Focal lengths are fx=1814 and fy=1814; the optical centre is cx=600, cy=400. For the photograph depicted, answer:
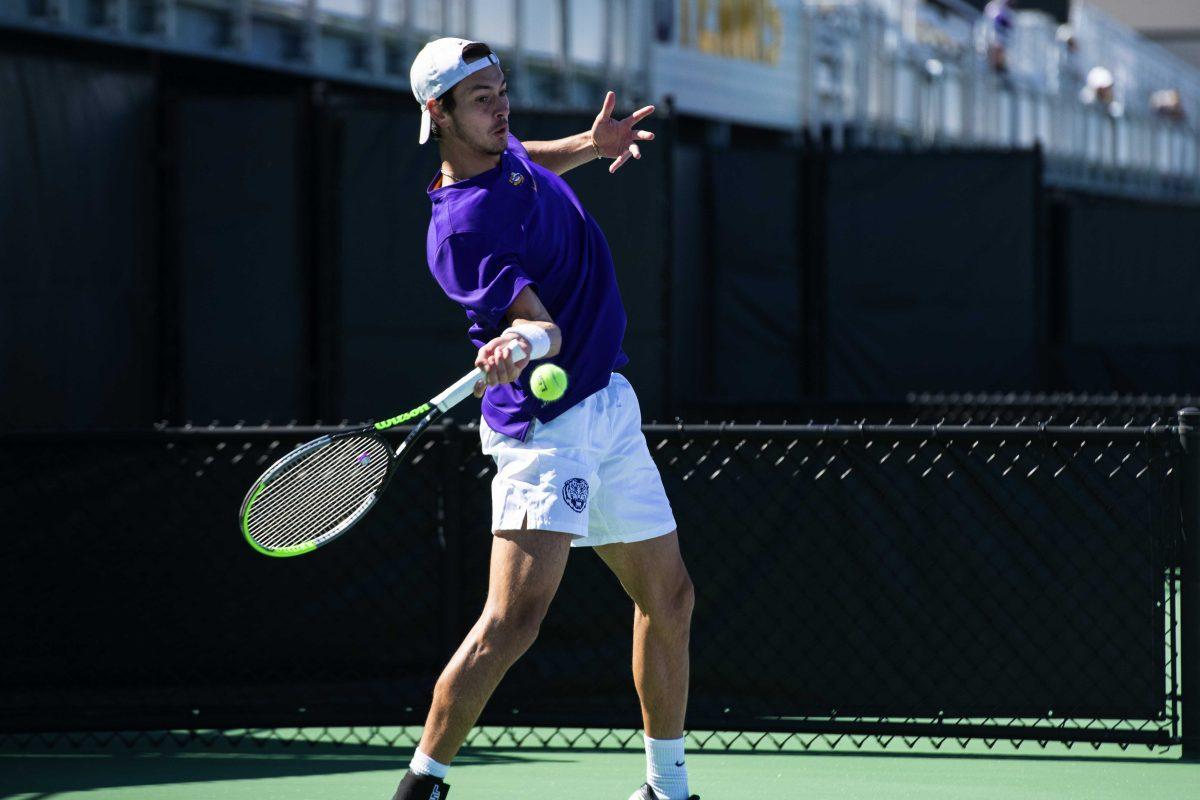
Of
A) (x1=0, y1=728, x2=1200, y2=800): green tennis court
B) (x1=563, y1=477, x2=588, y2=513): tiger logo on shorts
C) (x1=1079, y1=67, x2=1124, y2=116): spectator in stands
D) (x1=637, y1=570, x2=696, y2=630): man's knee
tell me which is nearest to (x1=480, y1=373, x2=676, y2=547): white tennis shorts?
(x1=563, y1=477, x2=588, y2=513): tiger logo on shorts

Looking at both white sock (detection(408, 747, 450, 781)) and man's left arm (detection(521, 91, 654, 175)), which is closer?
white sock (detection(408, 747, 450, 781))

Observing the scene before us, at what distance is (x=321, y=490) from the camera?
457 centimetres

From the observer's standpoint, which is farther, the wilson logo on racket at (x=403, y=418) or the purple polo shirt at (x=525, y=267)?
the wilson logo on racket at (x=403, y=418)

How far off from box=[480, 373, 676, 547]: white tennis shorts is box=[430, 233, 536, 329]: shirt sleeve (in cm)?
33

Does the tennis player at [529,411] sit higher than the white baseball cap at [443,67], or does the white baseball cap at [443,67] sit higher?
the white baseball cap at [443,67]

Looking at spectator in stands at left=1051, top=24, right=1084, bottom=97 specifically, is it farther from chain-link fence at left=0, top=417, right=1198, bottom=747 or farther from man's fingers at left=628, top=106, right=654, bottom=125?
man's fingers at left=628, top=106, right=654, bottom=125

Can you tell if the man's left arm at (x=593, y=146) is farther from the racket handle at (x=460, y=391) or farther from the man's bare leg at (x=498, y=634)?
the man's bare leg at (x=498, y=634)

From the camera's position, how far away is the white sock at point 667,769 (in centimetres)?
465

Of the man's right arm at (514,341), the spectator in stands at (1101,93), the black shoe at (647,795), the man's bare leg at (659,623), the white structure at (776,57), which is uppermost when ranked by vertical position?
the spectator in stands at (1101,93)

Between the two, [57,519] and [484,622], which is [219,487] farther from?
[484,622]

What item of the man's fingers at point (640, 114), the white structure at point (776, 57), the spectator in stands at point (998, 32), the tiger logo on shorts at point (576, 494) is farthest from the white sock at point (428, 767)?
the spectator in stands at point (998, 32)

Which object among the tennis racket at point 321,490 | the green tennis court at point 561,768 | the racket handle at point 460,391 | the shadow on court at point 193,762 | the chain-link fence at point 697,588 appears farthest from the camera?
the chain-link fence at point 697,588

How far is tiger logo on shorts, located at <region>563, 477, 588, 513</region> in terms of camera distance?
432 cm

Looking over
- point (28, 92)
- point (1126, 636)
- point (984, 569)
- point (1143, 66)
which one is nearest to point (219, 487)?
point (984, 569)
